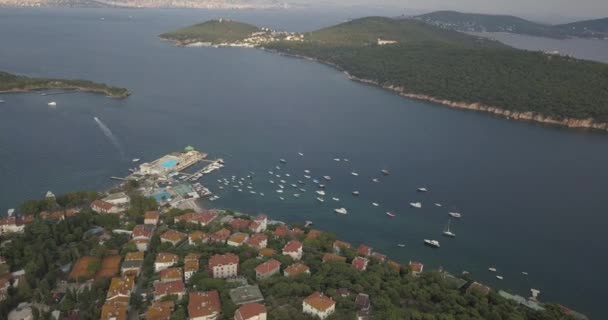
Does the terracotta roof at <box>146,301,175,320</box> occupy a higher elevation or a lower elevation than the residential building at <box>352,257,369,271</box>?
lower

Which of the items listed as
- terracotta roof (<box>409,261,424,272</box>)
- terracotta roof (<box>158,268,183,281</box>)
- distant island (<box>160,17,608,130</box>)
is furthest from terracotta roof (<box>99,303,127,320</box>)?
distant island (<box>160,17,608,130</box>)

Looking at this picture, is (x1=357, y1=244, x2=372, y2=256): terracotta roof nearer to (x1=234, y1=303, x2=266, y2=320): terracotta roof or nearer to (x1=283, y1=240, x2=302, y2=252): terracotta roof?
(x1=283, y1=240, x2=302, y2=252): terracotta roof

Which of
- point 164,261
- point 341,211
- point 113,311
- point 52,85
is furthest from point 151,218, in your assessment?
point 52,85

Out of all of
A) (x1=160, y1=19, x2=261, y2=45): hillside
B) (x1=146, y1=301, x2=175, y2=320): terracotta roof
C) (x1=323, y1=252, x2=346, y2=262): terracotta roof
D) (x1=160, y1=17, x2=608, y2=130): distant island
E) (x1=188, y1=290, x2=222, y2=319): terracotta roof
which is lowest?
(x1=146, y1=301, x2=175, y2=320): terracotta roof

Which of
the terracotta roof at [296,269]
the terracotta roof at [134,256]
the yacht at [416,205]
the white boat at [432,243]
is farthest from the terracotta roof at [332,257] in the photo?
the yacht at [416,205]

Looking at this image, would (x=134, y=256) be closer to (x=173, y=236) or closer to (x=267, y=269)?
(x=173, y=236)

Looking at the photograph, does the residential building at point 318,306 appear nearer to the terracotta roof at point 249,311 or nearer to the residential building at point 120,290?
Answer: the terracotta roof at point 249,311
